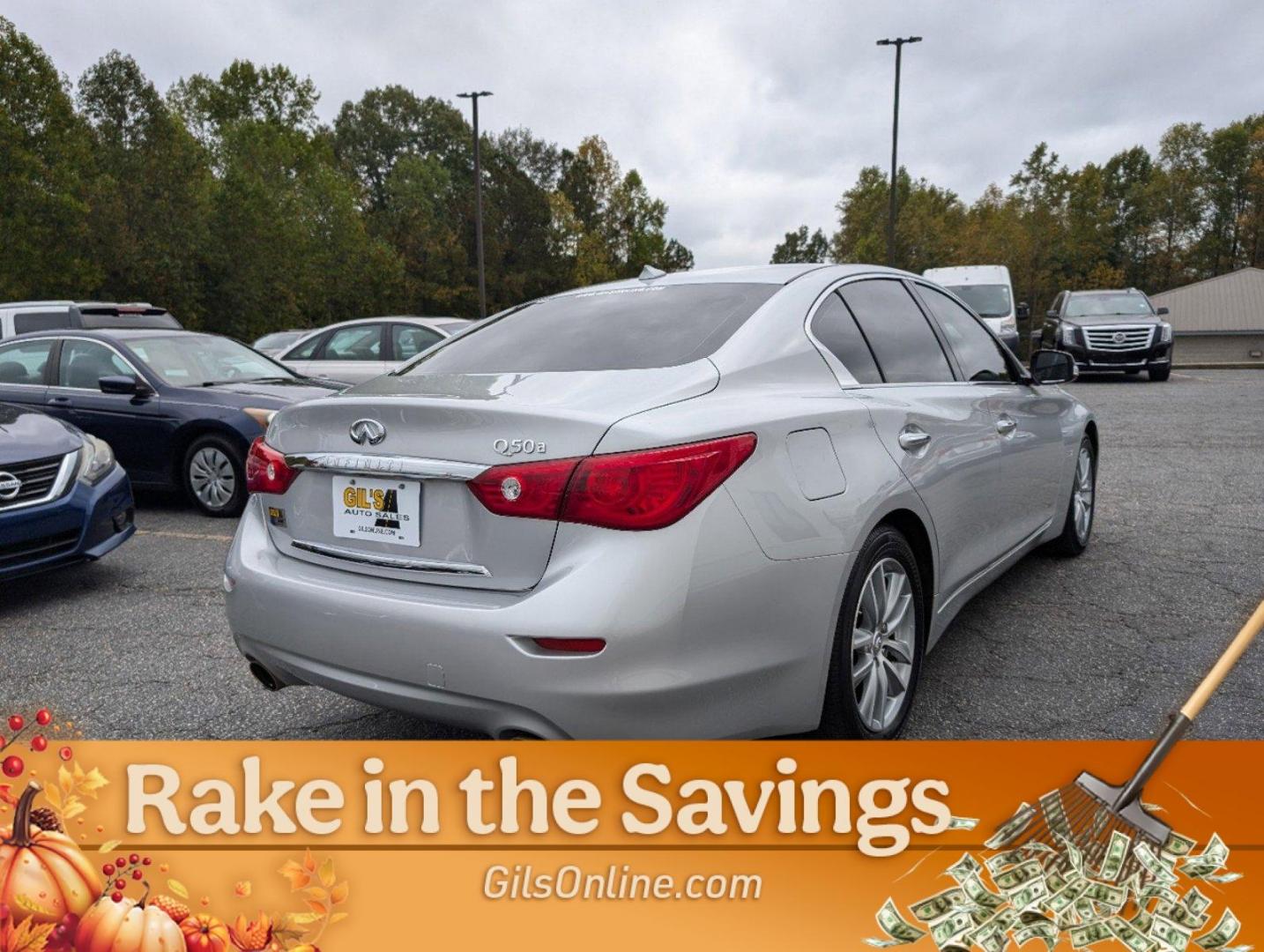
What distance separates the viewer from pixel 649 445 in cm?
234

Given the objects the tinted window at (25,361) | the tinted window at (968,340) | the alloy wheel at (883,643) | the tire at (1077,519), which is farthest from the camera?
the tinted window at (25,361)

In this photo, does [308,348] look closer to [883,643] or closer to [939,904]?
[883,643]

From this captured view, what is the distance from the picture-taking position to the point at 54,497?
4992mm

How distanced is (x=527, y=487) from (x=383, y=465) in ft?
1.46

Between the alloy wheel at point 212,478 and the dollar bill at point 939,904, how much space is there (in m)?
6.06

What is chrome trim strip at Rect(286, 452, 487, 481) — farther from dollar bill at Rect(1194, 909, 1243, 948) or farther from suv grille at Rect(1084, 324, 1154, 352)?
suv grille at Rect(1084, 324, 1154, 352)

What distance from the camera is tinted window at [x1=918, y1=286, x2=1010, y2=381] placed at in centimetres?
405

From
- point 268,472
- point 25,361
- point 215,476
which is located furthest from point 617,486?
point 25,361

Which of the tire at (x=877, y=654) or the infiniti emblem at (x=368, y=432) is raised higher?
the infiniti emblem at (x=368, y=432)

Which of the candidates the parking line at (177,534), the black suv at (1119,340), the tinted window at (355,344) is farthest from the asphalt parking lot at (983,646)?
the black suv at (1119,340)

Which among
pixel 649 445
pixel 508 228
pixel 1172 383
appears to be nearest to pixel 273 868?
pixel 649 445

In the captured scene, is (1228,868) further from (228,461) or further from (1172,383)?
(1172,383)

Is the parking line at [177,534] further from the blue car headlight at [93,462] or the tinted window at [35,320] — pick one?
the tinted window at [35,320]

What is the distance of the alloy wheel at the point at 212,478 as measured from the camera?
7219 millimetres
